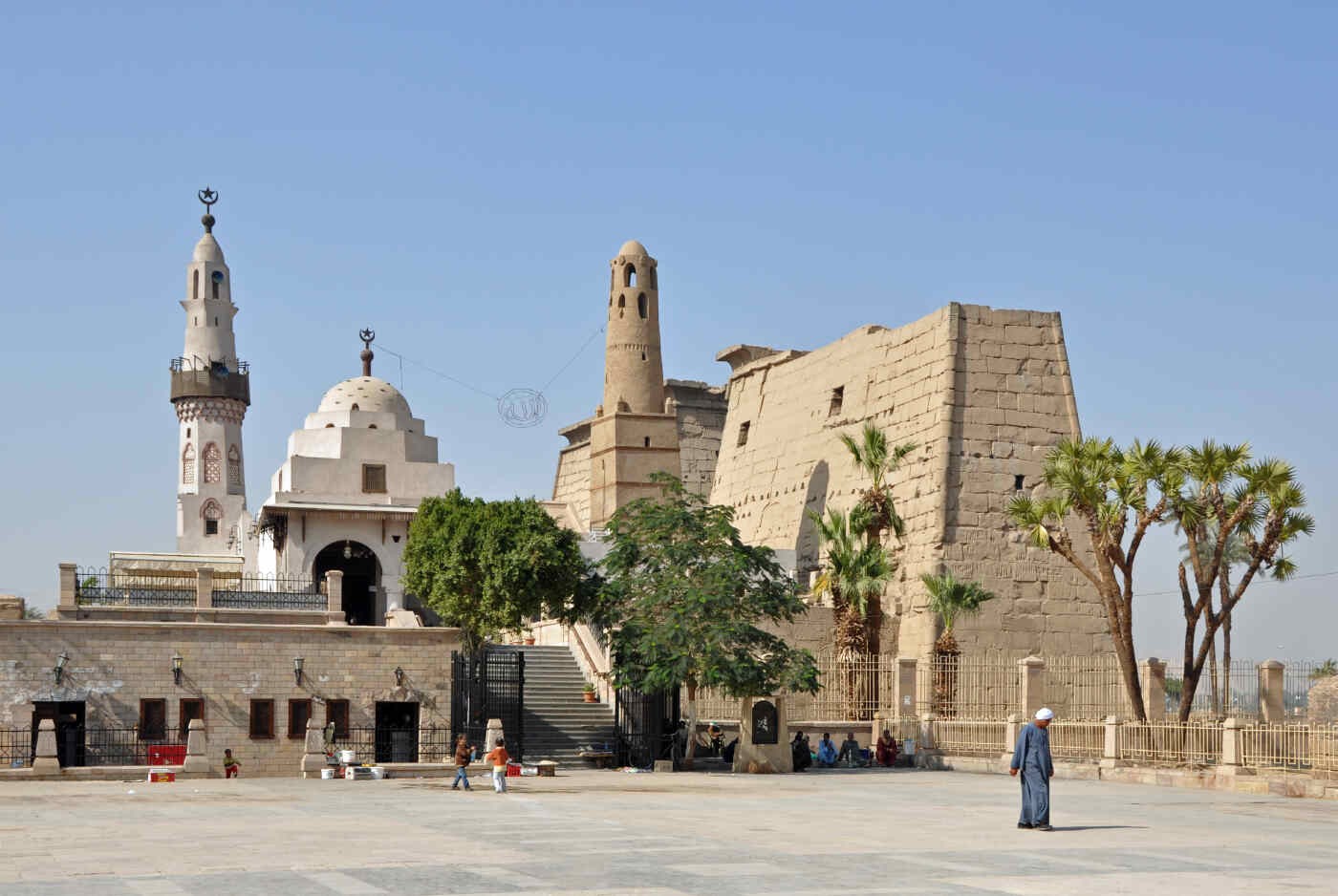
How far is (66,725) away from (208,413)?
31429 mm

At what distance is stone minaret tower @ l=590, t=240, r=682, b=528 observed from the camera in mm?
52219

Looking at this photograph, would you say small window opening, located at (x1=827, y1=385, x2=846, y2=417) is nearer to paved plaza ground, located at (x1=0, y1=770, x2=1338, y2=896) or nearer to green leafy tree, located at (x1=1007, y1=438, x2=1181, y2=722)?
green leafy tree, located at (x1=1007, y1=438, x2=1181, y2=722)

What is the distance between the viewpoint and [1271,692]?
94.1 feet

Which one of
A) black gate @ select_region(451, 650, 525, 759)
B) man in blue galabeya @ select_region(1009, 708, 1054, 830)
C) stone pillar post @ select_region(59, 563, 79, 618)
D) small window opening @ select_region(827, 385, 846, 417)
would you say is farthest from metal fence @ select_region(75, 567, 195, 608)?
man in blue galabeya @ select_region(1009, 708, 1054, 830)

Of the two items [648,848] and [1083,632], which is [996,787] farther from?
[1083,632]

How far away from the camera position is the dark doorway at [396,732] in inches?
1270

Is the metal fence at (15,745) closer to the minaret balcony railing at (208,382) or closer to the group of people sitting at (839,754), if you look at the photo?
the group of people sitting at (839,754)

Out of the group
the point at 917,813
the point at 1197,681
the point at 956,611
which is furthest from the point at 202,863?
the point at 956,611

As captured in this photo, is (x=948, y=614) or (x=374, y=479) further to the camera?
(x=374, y=479)

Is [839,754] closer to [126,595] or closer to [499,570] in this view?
[499,570]

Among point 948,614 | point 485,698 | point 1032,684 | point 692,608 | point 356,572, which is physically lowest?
point 485,698

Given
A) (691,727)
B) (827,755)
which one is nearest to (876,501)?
(827,755)

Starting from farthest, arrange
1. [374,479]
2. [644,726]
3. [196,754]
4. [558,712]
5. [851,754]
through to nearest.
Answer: [374,479] < [558,712] < [851,754] < [644,726] < [196,754]

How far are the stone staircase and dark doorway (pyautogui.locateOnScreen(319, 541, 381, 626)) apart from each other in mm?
10783
